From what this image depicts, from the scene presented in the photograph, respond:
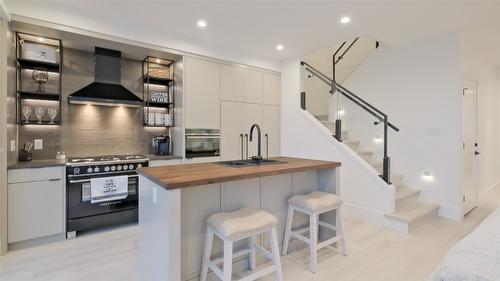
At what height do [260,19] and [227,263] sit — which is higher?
[260,19]

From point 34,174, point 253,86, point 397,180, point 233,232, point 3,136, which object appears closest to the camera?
point 233,232

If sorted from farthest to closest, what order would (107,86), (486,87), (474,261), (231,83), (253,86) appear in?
(486,87) < (253,86) < (231,83) < (107,86) < (474,261)

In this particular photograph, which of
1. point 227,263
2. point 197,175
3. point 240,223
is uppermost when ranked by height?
point 197,175

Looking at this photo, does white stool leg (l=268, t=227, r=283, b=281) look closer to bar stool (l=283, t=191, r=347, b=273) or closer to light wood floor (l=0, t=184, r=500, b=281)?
light wood floor (l=0, t=184, r=500, b=281)

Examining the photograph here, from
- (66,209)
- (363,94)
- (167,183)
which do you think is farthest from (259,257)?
(363,94)

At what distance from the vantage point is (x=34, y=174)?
2.66 meters

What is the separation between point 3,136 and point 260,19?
3133 millimetres

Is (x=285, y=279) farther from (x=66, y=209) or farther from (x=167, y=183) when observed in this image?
(x=66, y=209)

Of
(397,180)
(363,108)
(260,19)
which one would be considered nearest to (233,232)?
(260,19)

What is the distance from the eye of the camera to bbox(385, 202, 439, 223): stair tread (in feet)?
10.4

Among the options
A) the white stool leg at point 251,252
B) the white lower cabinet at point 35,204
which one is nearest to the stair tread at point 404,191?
the white stool leg at point 251,252

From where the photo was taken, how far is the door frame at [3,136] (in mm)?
2479

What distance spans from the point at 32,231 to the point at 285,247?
2770mm

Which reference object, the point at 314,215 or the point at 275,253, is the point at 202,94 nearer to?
the point at 314,215
